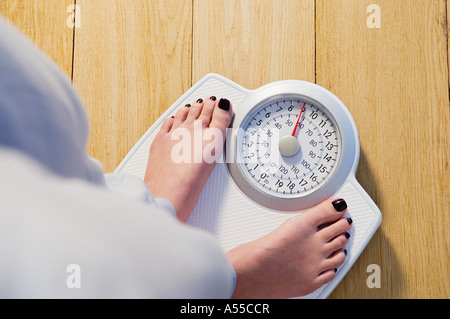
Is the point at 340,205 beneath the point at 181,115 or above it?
beneath

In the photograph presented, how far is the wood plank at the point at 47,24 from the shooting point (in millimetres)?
870

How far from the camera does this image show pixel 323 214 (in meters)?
0.71

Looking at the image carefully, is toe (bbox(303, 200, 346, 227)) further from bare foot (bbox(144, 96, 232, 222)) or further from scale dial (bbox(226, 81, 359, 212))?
bare foot (bbox(144, 96, 232, 222))

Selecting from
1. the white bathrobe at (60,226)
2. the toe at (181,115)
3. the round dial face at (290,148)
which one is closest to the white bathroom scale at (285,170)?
the round dial face at (290,148)

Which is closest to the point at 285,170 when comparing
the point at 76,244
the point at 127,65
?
the point at 127,65

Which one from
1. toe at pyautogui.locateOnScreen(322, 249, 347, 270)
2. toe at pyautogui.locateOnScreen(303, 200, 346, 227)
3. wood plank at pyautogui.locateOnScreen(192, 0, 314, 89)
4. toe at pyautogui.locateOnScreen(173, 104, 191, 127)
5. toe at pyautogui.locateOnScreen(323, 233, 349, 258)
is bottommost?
toe at pyautogui.locateOnScreen(322, 249, 347, 270)

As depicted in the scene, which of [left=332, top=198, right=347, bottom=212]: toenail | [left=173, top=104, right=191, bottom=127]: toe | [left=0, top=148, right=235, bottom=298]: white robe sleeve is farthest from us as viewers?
[left=173, top=104, right=191, bottom=127]: toe

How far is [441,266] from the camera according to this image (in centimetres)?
76

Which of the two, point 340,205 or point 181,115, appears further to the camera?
point 181,115

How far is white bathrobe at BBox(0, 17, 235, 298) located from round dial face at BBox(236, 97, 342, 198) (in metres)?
0.40

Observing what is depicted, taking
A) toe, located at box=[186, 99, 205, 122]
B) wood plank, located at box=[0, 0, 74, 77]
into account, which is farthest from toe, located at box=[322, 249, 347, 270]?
wood plank, located at box=[0, 0, 74, 77]

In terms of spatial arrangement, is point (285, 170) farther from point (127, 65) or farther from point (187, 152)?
point (127, 65)

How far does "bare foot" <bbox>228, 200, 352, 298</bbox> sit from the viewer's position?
70cm

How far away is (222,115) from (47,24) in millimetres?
428
